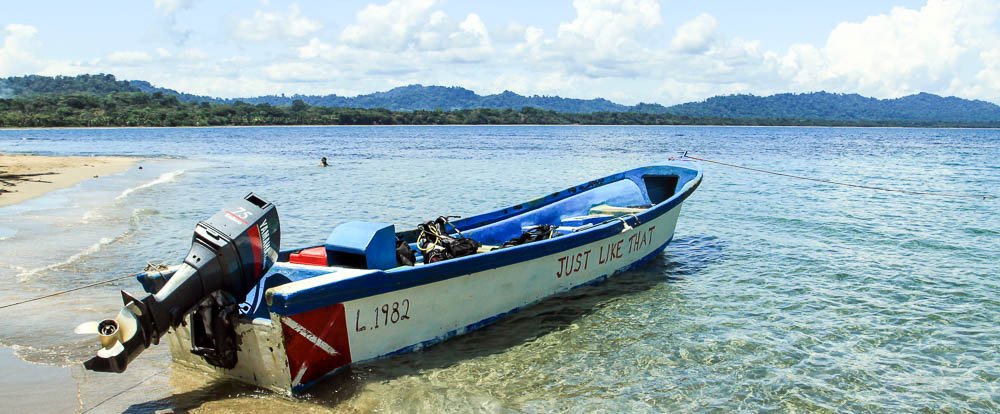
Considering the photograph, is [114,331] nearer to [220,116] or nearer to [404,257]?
[404,257]

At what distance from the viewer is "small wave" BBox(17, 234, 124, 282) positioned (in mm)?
9965

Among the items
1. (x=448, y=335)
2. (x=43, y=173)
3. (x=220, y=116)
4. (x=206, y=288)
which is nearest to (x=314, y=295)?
(x=206, y=288)

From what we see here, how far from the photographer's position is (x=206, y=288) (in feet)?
18.6

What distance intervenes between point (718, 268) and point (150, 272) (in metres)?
8.46

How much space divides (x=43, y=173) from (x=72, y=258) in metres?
15.7

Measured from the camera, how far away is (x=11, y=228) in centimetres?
1345

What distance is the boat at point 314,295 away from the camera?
5586mm

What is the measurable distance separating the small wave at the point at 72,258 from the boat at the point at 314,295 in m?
4.56

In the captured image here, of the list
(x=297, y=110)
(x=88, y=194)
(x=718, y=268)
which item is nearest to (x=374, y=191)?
(x=88, y=194)

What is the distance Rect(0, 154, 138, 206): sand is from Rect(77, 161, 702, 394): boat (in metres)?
14.0

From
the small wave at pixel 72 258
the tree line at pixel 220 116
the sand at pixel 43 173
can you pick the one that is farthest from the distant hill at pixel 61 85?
the small wave at pixel 72 258

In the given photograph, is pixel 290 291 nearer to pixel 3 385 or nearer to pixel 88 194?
pixel 3 385

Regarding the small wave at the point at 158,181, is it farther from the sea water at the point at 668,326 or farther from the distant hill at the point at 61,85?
the distant hill at the point at 61,85

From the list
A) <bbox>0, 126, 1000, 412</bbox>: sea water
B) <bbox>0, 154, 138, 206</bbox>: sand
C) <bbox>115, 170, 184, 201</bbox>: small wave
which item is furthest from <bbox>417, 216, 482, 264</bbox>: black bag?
<bbox>115, 170, 184, 201</bbox>: small wave
